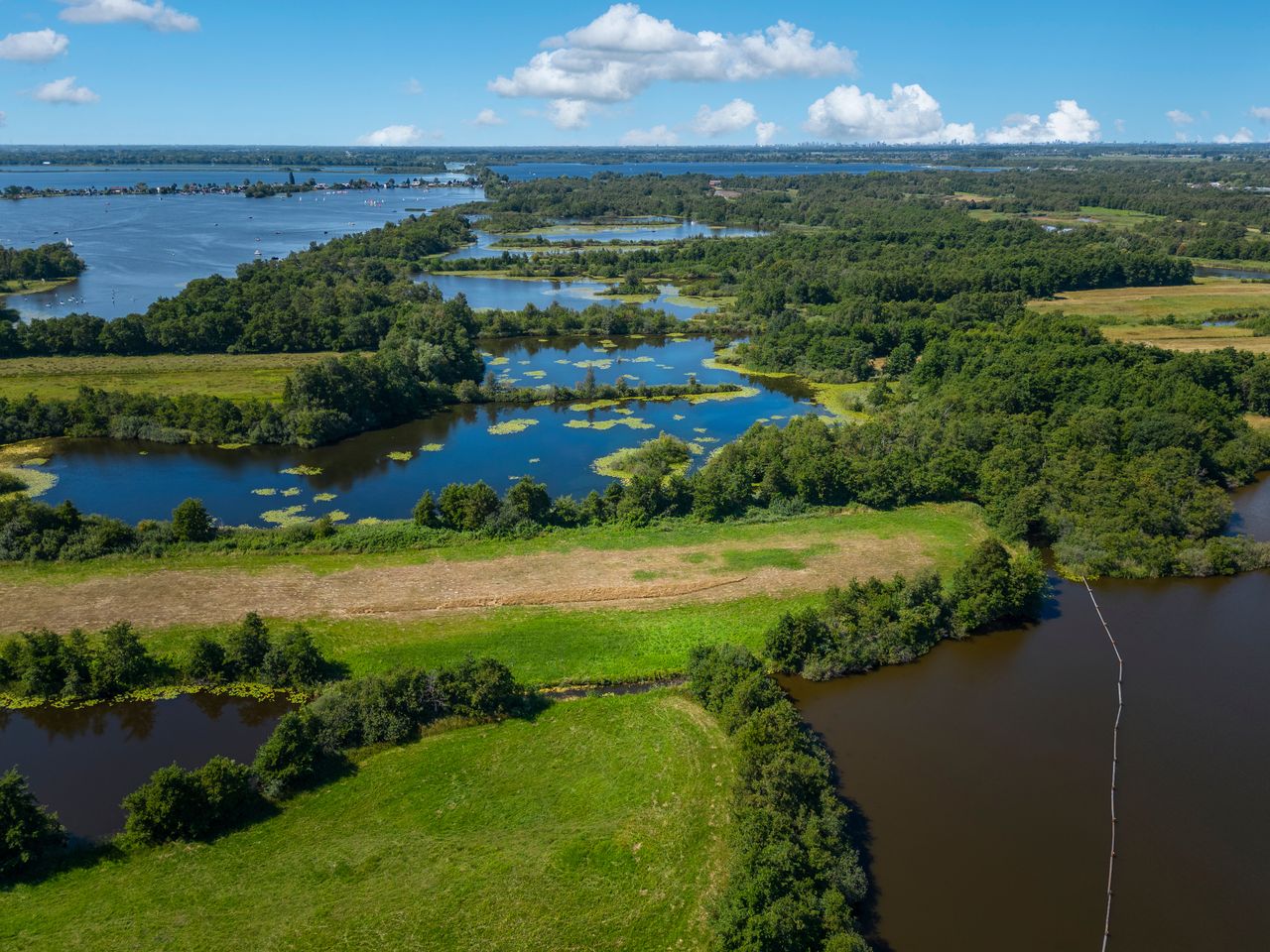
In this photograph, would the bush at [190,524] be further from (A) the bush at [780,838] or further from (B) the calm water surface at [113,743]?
(A) the bush at [780,838]

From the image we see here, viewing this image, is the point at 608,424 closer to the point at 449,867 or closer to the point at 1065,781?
the point at 1065,781

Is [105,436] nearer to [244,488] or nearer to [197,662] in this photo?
[244,488]

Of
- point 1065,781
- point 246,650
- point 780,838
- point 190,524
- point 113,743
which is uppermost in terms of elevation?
point 190,524

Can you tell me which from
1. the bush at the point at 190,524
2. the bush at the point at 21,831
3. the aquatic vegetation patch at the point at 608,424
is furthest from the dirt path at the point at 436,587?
the aquatic vegetation patch at the point at 608,424

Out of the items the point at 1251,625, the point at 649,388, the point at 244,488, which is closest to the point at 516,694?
the point at 244,488

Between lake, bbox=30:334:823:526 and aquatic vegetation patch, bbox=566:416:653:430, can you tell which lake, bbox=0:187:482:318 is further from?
aquatic vegetation patch, bbox=566:416:653:430

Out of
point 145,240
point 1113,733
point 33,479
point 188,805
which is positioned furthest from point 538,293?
point 188,805

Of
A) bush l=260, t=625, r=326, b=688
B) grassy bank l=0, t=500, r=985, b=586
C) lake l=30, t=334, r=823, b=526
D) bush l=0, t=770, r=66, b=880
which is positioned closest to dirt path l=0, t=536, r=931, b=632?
grassy bank l=0, t=500, r=985, b=586

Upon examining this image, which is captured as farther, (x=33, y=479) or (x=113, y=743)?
(x=33, y=479)
